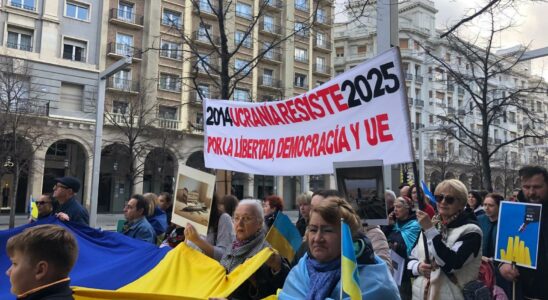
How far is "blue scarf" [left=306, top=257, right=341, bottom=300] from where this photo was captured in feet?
8.01

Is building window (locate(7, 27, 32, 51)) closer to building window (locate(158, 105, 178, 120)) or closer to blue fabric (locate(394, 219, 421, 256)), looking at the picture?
building window (locate(158, 105, 178, 120))

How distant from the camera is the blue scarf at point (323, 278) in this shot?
2441mm

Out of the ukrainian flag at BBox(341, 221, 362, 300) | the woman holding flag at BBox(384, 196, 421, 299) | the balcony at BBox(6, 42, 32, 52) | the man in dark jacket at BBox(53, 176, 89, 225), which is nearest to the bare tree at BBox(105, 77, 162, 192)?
the balcony at BBox(6, 42, 32, 52)

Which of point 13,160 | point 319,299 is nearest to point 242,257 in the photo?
point 319,299

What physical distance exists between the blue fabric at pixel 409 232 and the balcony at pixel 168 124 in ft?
102

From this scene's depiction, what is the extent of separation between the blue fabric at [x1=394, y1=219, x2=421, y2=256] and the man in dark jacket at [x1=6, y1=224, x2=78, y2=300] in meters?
3.70

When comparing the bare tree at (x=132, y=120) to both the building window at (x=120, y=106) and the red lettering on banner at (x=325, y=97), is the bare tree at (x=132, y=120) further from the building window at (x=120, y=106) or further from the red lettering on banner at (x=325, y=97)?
the red lettering on banner at (x=325, y=97)

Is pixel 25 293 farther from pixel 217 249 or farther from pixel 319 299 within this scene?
pixel 217 249

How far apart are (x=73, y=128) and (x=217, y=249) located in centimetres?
3036

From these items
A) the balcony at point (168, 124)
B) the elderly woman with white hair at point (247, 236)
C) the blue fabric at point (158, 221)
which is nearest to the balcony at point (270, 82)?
the balcony at point (168, 124)

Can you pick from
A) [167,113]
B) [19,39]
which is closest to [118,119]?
[167,113]

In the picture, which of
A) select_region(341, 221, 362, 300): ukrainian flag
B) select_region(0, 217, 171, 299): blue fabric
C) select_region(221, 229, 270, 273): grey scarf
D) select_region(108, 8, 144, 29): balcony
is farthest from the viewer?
select_region(108, 8, 144, 29): balcony

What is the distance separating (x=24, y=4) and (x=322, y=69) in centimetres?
2878

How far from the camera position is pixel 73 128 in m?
31.7
